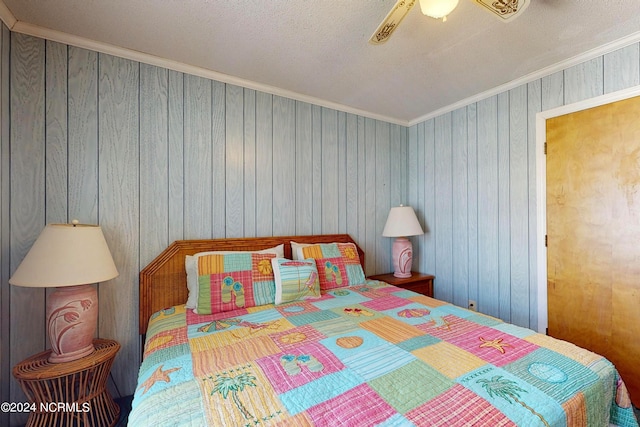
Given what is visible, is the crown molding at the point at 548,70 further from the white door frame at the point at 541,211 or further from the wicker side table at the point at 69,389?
the wicker side table at the point at 69,389

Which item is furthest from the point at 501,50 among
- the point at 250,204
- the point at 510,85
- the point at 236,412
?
the point at 236,412

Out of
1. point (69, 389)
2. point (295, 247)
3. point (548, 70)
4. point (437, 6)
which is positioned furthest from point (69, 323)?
point (548, 70)

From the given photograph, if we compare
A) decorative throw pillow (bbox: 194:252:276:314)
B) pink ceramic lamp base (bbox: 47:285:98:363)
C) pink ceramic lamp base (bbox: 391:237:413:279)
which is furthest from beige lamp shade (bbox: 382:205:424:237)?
pink ceramic lamp base (bbox: 47:285:98:363)

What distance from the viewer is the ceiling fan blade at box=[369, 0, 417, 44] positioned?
114 cm

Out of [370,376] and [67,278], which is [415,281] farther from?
[67,278]

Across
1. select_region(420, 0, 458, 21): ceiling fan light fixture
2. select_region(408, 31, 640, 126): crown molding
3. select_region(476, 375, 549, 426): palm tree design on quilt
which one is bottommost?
select_region(476, 375, 549, 426): palm tree design on quilt

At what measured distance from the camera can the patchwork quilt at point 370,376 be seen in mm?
844

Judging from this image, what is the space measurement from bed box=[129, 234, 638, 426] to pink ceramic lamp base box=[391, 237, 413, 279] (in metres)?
0.94

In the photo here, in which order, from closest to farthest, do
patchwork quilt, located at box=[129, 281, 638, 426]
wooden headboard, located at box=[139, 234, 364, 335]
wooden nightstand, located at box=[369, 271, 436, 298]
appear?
patchwork quilt, located at box=[129, 281, 638, 426] < wooden headboard, located at box=[139, 234, 364, 335] < wooden nightstand, located at box=[369, 271, 436, 298]

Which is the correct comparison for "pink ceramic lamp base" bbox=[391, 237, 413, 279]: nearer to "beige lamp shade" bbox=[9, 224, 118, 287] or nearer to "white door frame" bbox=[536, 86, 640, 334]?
"white door frame" bbox=[536, 86, 640, 334]

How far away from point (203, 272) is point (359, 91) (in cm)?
204

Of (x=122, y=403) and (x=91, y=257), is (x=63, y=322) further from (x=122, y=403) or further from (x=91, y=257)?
(x=122, y=403)

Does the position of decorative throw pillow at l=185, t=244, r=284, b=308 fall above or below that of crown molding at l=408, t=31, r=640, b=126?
below

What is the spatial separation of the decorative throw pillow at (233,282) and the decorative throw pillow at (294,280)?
0.19ft
